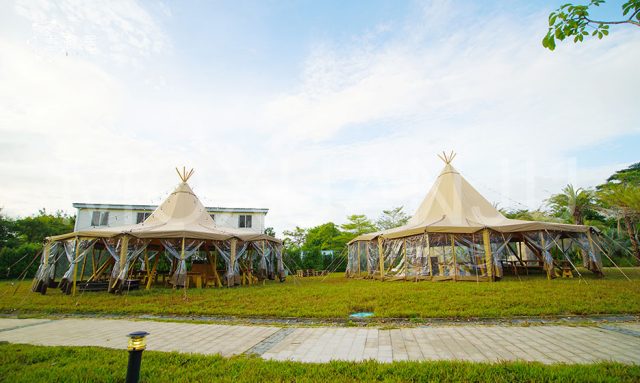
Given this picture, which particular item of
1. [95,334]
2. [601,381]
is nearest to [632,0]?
[601,381]

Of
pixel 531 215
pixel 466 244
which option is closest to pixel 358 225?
pixel 531 215

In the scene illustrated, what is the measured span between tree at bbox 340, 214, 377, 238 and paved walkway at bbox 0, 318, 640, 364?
2723 cm

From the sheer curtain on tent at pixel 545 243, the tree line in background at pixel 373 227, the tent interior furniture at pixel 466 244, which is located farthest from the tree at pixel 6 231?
the sheer curtain on tent at pixel 545 243

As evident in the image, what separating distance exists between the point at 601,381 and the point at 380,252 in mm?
12392

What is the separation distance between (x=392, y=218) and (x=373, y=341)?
32750mm

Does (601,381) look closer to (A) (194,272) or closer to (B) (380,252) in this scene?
(B) (380,252)

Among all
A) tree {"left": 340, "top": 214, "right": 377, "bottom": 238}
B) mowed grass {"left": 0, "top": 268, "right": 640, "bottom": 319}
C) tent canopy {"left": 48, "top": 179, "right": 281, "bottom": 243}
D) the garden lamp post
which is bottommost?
mowed grass {"left": 0, "top": 268, "right": 640, "bottom": 319}

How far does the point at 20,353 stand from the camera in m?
3.97

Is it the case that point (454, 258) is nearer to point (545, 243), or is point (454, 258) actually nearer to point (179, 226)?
point (545, 243)

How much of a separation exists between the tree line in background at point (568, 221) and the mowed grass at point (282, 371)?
598 inches

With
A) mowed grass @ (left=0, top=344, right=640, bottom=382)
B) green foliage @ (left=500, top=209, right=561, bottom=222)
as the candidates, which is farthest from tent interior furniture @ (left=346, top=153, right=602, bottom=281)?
green foliage @ (left=500, top=209, right=561, bottom=222)

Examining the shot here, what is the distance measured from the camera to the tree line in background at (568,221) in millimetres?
21406

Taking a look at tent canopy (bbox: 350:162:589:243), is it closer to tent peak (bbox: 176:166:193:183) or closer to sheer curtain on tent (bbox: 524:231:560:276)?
sheer curtain on tent (bbox: 524:231:560:276)

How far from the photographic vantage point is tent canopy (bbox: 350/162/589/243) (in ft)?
41.6
